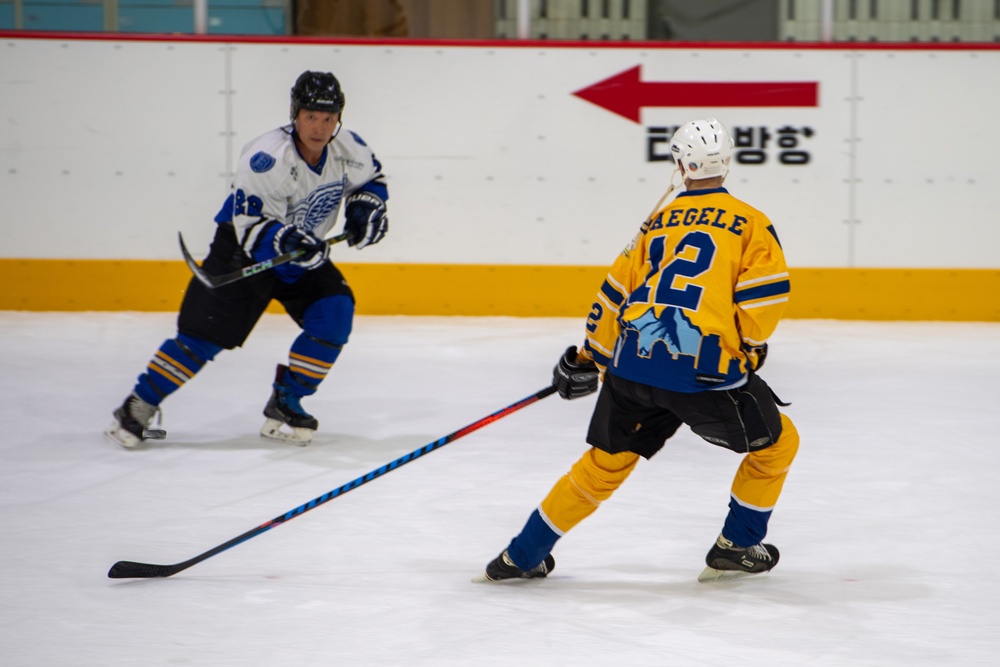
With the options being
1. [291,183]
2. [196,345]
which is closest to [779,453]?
[291,183]

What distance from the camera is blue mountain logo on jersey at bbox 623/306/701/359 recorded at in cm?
220

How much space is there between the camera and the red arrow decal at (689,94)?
5648 mm

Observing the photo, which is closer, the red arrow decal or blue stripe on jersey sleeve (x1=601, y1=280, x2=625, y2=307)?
blue stripe on jersey sleeve (x1=601, y1=280, x2=625, y2=307)

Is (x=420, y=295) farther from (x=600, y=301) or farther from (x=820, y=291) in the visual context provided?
(x=600, y=301)

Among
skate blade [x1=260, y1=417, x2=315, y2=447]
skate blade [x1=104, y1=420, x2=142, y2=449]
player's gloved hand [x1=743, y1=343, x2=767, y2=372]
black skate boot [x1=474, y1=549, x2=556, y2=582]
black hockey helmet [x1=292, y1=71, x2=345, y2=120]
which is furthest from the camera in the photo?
skate blade [x1=260, y1=417, x2=315, y2=447]

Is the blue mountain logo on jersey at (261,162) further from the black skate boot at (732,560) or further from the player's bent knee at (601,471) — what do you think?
the black skate boot at (732,560)

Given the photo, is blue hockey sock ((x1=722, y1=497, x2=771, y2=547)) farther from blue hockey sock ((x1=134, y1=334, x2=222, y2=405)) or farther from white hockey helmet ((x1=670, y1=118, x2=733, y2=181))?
blue hockey sock ((x1=134, y1=334, x2=222, y2=405))

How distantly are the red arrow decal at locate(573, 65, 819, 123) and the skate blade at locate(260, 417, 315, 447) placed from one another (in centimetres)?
262

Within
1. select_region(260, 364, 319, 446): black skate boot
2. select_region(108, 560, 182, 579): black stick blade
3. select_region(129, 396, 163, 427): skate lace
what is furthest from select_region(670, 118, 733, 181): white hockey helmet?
select_region(129, 396, 163, 427): skate lace

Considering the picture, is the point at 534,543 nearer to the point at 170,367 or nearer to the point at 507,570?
the point at 507,570

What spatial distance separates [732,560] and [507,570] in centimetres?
42

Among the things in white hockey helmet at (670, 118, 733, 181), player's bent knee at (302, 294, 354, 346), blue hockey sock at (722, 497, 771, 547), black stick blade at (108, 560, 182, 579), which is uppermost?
white hockey helmet at (670, 118, 733, 181)

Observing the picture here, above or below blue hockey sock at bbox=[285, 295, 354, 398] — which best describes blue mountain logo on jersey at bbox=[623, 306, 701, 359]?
above

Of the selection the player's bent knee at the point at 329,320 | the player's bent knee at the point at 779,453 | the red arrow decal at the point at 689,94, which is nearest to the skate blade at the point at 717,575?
the player's bent knee at the point at 779,453
